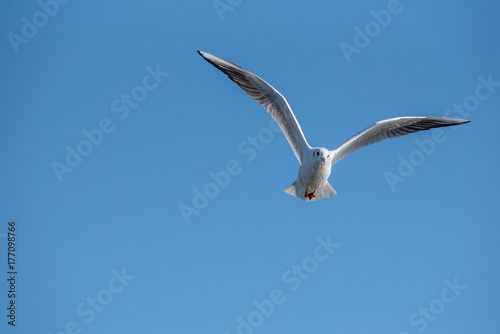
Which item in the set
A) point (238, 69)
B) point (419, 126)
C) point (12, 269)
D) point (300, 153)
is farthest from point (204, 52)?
point (12, 269)

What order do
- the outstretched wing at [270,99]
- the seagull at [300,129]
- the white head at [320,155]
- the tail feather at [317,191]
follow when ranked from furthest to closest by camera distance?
the tail feather at [317,191]
the outstretched wing at [270,99]
the seagull at [300,129]
the white head at [320,155]

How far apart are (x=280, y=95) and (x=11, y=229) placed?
17.7 feet

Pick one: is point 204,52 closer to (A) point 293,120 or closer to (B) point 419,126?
(A) point 293,120

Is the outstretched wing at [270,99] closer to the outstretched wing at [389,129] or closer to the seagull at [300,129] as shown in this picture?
the seagull at [300,129]

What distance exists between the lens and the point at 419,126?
11164 millimetres

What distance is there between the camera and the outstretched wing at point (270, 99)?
10.6 metres

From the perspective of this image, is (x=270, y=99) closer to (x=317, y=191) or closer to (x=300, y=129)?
(x=300, y=129)

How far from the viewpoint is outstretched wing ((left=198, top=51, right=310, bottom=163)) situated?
10609 millimetres

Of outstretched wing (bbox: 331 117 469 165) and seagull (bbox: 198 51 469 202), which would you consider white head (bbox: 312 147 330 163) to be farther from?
outstretched wing (bbox: 331 117 469 165)

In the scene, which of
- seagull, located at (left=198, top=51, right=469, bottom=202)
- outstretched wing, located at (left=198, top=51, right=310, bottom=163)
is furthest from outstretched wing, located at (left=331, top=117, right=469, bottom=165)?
outstretched wing, located at (left=198, top=51, right=310, bottom=163)

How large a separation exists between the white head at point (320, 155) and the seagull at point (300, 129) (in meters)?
0.07

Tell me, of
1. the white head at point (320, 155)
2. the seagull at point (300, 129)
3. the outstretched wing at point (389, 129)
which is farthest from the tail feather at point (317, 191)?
the white head at point (320, 155)

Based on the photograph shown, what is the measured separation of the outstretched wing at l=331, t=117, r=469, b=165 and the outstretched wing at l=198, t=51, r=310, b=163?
0.72 meters

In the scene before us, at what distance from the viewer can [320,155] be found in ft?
32.9
